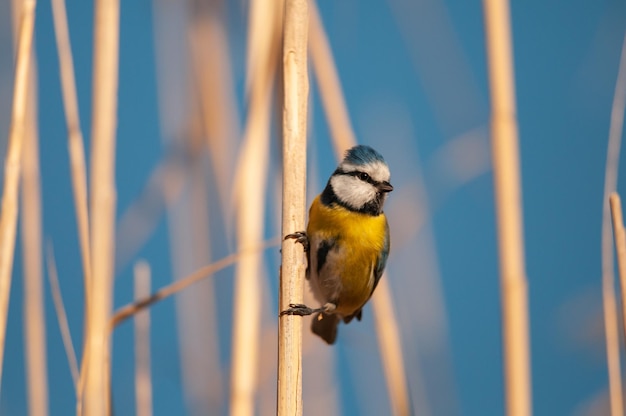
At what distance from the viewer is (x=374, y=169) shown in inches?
→ 82.4

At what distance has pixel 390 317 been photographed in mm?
1854

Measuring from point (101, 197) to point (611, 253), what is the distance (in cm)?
111

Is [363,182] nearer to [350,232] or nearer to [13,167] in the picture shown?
[350,232]

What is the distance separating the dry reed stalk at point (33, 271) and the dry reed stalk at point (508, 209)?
1212 mm

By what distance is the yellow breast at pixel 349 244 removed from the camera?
209 centimetres

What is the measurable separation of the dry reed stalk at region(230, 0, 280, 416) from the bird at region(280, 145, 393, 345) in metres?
0.28

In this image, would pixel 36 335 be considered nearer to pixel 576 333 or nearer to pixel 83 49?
pixel 576 333

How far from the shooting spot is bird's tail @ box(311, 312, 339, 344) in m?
2.37

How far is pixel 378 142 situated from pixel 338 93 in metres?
0.86

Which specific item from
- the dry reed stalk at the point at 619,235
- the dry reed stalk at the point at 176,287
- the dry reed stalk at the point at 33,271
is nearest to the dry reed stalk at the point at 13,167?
the dry reed stalk at the point at 176,287

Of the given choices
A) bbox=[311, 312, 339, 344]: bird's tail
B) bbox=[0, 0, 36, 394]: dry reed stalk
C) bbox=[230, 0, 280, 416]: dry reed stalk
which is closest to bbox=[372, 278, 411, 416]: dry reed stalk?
bbox=[230, 0, 280, 416]: dry reed stalk

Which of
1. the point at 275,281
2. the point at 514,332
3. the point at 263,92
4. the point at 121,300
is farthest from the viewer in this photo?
the point at 121,300

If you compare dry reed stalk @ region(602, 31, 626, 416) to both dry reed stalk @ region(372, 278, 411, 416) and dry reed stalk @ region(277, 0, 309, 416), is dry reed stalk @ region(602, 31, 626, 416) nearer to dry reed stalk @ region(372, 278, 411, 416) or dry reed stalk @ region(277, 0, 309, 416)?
dry reed stalk @ region(372, 278, 411, 416)

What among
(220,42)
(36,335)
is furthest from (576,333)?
(36,335)
